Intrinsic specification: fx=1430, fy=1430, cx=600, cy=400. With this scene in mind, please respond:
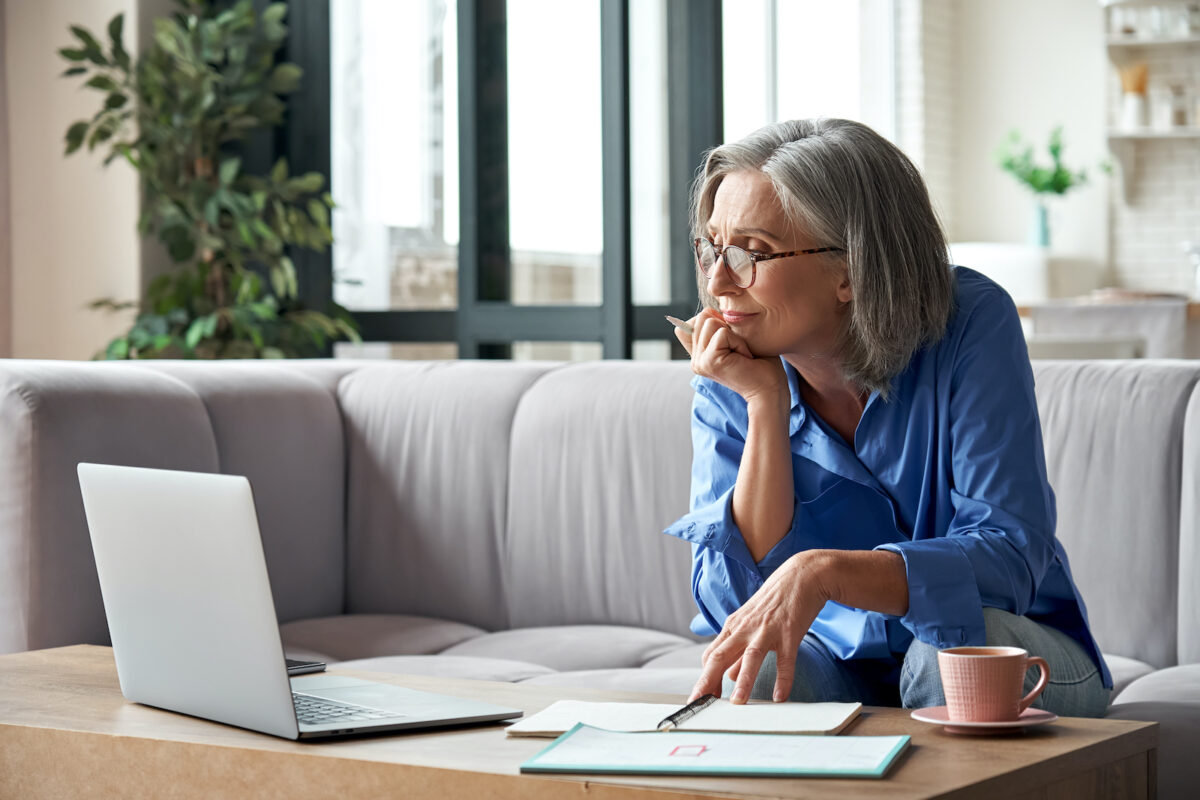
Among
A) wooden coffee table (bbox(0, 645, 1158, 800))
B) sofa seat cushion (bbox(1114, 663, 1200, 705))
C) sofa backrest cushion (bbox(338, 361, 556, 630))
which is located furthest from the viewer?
sofa backrest cushion (bbox(338, 361, 556, 630))

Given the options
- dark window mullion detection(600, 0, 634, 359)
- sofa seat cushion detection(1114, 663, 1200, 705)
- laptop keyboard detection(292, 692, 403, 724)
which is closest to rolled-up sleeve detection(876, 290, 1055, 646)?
sofa seat cushion detection(1114, 663, 1200, 705)

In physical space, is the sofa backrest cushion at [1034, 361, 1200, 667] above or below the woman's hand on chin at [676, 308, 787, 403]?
below

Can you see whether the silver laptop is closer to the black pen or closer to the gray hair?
the black pen

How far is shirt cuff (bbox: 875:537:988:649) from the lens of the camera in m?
1.42

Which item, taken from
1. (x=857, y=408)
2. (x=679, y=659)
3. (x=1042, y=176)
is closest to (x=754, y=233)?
(x=857, y=408)

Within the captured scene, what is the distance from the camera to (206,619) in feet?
4.20

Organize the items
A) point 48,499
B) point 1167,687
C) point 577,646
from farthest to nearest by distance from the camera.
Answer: point 577,646 → point 48,499 → point 1167,687

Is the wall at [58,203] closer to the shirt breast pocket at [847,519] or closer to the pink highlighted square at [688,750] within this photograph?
the shirt breast pocket at [847,519]

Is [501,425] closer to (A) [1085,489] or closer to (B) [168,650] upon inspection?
(A) [1085,489]

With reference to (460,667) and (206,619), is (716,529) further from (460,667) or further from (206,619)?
(460,667)

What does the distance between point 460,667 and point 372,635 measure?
0.39 meters

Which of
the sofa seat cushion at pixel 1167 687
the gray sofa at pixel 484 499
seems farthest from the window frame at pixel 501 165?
the sofa seat cushion at pixel 1167 687

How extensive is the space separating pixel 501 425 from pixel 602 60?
142 centimetres

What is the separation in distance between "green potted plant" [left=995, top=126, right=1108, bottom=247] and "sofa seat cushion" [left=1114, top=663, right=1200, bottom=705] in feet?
20.5
